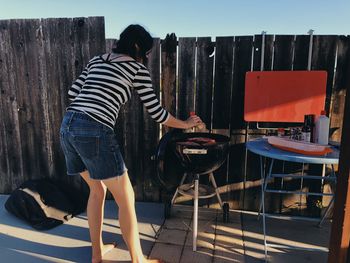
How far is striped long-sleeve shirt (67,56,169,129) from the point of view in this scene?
1986mm

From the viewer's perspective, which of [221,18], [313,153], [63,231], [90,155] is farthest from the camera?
[221,18]

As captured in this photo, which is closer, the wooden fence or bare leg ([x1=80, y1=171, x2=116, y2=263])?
bare leg ([x1=80, y1=171, x2=116, y2=263])

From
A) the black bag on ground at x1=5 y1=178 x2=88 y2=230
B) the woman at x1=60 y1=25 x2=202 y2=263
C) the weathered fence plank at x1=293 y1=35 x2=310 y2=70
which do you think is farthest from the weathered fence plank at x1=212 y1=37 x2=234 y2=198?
the black bag on ground at x1=5 y1=178 x2=88 y2=230

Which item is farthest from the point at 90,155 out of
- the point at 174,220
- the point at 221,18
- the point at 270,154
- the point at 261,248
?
the point at 221,18

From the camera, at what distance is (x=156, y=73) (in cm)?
335

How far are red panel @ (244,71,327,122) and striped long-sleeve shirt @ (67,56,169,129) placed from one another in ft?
4.69

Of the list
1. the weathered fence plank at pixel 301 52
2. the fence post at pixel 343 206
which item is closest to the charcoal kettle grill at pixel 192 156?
the fence post at pixel 343 206

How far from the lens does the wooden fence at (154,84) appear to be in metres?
3.08

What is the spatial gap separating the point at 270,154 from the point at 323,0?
217 centimetres

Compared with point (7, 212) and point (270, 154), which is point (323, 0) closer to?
point (270, 154)

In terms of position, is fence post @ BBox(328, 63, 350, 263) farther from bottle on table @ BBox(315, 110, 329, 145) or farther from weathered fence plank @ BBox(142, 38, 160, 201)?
weathered fence plank @ BBox(142, 38, 160, 201)

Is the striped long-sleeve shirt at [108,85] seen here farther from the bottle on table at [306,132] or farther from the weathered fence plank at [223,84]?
the bottle on table at [306,132]

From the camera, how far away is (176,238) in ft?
9.37

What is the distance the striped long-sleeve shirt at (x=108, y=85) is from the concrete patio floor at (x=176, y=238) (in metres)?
1.36
